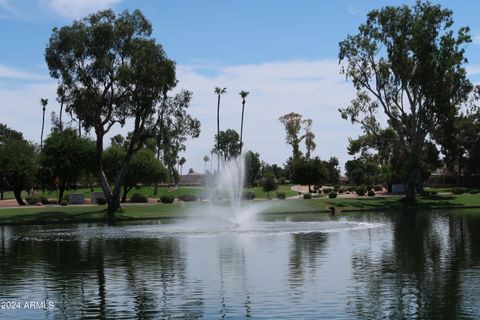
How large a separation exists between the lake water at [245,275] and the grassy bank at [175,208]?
58.0ft

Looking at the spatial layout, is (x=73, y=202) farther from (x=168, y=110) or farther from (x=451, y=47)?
(x=451, y=47)

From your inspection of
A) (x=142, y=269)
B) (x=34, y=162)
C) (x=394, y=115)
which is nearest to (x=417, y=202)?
(x=394, y=115)

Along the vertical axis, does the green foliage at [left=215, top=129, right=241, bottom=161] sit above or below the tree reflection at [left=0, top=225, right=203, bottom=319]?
above

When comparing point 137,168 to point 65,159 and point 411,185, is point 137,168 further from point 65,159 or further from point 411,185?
point 411,185

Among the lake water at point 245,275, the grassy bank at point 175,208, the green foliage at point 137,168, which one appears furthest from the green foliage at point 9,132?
the lake water at point 245,275

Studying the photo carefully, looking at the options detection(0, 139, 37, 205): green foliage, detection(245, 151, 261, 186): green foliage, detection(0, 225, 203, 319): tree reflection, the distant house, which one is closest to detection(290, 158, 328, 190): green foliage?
detection(0, 139, 37, 205): green foliage

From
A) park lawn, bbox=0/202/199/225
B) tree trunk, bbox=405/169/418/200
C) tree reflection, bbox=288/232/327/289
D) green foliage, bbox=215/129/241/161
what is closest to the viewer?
tree reflection, bbox=288/232/327/289

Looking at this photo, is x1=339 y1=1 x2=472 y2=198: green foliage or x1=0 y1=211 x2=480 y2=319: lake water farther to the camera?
x1=339 y1=1 x2=472 y2=198: green foliage

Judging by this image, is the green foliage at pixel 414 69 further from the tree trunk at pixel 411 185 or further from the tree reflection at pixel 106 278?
the tree reflection at pixel 106 278

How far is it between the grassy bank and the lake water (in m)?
17.7

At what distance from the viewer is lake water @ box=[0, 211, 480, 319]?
16.3m

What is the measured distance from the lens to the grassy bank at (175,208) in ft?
179

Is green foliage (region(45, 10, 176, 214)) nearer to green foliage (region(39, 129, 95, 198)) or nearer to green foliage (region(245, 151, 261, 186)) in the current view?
green foliage (region(39, 129, 95, 198))

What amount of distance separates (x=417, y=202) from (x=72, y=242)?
4416 centimetres
